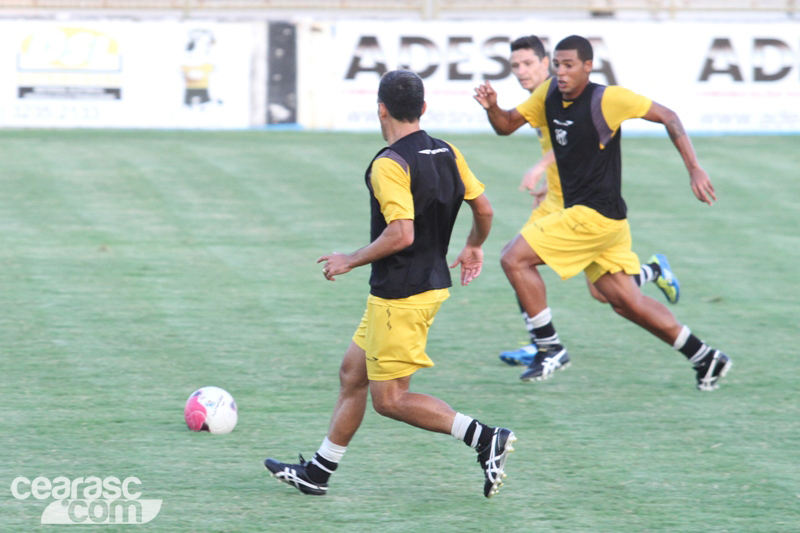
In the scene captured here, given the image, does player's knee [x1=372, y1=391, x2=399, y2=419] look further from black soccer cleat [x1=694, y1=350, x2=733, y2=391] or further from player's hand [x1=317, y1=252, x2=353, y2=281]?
black soccer cleat [x1=694, y1=350, x2=733, y2=391]

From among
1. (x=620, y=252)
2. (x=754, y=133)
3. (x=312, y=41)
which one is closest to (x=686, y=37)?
(x=754, y=133)

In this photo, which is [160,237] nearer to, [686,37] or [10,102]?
[10,102]

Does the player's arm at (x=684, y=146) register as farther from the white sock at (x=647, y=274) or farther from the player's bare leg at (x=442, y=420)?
the player's bare leg at (x=442, y=420)

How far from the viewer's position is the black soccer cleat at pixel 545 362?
7.08 m

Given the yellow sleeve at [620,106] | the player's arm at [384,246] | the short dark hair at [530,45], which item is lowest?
the player's arm at [384,246]

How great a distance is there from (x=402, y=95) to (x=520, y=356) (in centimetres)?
322

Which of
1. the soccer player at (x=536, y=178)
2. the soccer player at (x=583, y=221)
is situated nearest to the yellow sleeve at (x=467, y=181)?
the soccer player at (x=583, y=221)

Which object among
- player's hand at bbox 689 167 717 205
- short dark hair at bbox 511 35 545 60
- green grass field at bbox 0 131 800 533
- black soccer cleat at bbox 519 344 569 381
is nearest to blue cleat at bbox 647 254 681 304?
green grass field at bbox 0 131 800 533

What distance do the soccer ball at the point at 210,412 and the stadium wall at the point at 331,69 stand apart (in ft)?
46.9

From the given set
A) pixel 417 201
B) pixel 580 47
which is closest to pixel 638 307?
pixel 580 47

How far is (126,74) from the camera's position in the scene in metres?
19.2

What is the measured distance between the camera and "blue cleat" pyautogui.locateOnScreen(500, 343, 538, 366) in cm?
752

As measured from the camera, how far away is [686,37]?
66.1ft

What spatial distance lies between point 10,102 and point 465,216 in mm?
9534
